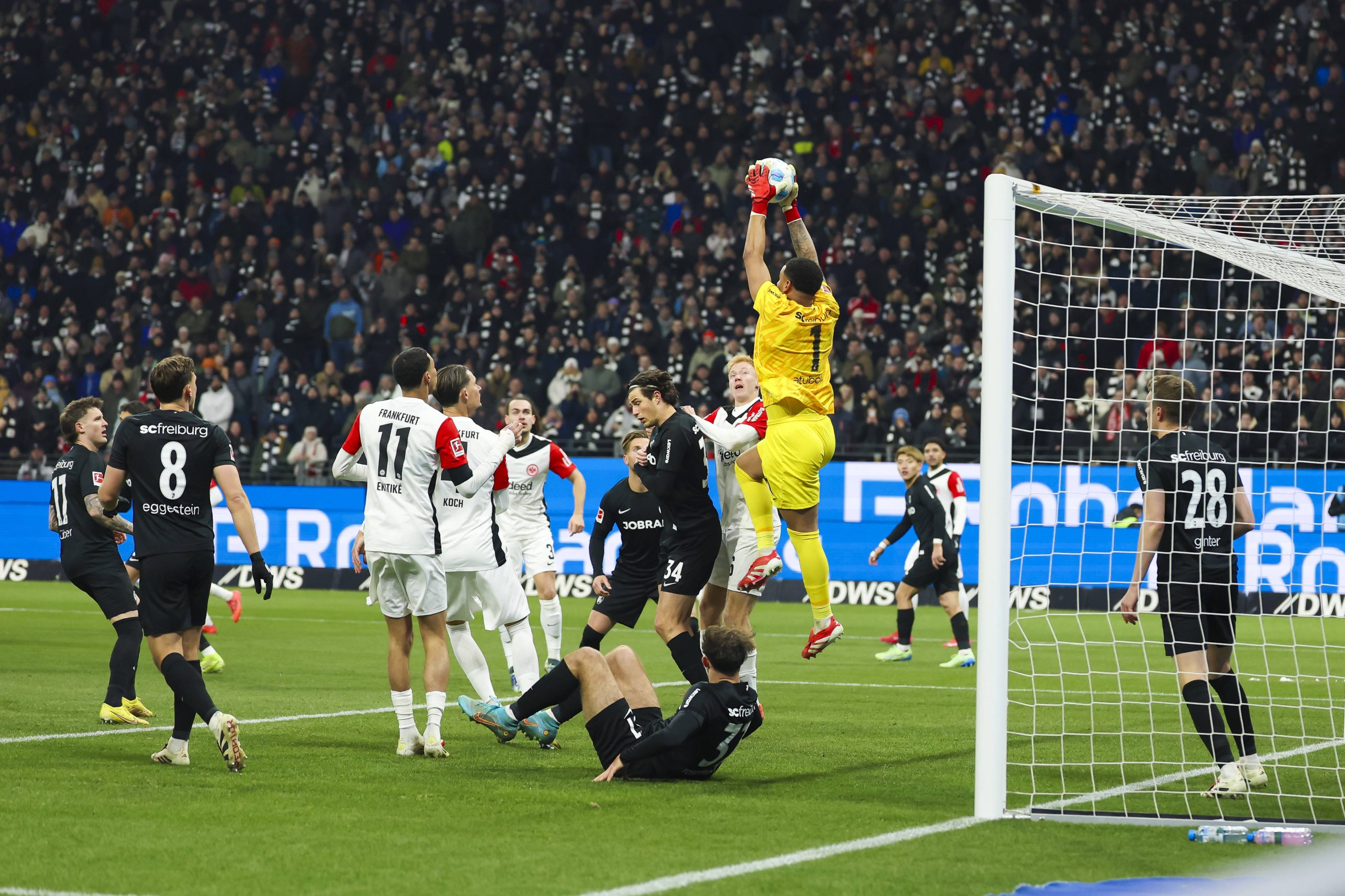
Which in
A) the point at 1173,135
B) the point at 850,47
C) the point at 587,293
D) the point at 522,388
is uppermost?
the point at 850,47

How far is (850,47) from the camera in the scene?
28.0 meters

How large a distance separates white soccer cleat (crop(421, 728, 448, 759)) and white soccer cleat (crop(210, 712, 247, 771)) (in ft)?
3.83

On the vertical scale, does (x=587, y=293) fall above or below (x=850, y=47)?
below

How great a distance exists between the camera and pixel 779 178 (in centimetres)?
905

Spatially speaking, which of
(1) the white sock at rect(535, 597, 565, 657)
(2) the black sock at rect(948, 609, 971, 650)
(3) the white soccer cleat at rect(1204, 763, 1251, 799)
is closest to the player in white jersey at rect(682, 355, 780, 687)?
(1) the white sock at rect(535, 597, 565, 657)

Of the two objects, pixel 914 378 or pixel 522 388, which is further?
pixel 522 388

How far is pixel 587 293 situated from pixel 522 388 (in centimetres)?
253

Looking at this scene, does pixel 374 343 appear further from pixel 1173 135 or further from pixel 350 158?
pixel 1173 135

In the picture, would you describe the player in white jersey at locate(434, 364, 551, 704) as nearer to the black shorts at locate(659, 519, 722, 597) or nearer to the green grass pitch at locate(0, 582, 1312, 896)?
the green grass pitch at locate(0, 582, 1312, 896)

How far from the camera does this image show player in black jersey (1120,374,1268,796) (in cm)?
762

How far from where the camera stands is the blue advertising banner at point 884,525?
1831 cm

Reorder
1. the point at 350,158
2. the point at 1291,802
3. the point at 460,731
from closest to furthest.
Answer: the point at 1291,802 < the point at 460,731 < the point at 350,158

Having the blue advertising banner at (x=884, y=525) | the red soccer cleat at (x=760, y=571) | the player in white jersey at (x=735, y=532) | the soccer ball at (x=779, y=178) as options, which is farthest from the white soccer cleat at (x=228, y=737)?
the blue advertising banner at (x=884, y=525)

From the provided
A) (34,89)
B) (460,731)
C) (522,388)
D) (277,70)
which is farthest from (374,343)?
(460,731)
